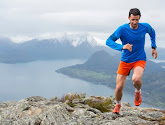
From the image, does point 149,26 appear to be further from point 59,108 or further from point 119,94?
point 59,108

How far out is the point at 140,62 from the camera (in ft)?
24.0

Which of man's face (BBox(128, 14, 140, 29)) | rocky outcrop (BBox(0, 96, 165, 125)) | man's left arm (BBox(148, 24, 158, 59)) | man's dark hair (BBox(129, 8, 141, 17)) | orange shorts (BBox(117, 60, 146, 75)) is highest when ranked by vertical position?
man's dark hair (BBox(129, 8, 141, 17))

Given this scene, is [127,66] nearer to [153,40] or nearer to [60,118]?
[153,40]

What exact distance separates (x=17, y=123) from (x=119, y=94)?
13.9ft

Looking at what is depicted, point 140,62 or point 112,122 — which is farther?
point 140,62

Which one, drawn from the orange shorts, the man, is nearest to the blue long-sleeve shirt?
the man

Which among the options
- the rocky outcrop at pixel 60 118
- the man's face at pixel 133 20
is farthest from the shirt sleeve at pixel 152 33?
the rocky outcrop at pixel 60 118

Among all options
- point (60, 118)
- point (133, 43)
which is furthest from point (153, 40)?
point (60, 118)

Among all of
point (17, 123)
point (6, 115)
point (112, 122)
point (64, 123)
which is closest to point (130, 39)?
point (112, 122)

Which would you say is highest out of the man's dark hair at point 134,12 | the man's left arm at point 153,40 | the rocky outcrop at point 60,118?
the man's dark hair at point 134,12

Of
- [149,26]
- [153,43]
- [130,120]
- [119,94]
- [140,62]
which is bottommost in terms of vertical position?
[130,120]

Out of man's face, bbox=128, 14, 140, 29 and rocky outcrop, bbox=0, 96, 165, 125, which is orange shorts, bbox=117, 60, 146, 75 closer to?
man's face, bbox=128, 14, 140, 29

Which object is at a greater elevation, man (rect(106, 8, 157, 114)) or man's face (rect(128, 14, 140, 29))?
man's face (rect(128, 14, 140, 29))

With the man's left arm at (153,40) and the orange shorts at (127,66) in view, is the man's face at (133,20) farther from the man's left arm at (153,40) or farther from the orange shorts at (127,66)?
the orange shorts at (127,66)
